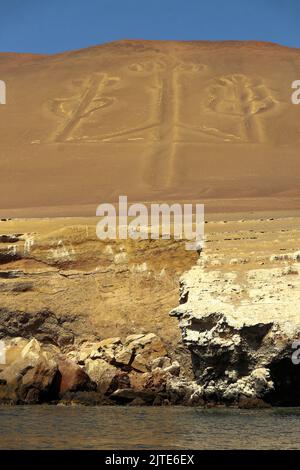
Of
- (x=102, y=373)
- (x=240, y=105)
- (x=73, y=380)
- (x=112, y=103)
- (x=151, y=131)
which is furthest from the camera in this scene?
(x=112, y=103)

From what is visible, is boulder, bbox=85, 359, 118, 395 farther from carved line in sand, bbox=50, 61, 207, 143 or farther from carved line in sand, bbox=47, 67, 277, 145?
carved line in sand, bbox=50, 61, 207, 143

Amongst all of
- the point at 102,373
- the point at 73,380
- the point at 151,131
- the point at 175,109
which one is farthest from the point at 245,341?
the point at 175,109

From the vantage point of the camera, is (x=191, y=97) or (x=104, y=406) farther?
(x=191, y=97)

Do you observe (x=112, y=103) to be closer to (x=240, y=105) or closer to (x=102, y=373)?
(x=240, y=105)

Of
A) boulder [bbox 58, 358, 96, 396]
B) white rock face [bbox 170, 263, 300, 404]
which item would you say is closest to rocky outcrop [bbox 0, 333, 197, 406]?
boulder [bbox 58, 358, 96, 396]

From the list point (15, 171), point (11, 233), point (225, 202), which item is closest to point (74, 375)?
point (11, 233)

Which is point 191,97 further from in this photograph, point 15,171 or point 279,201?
point 279,201
